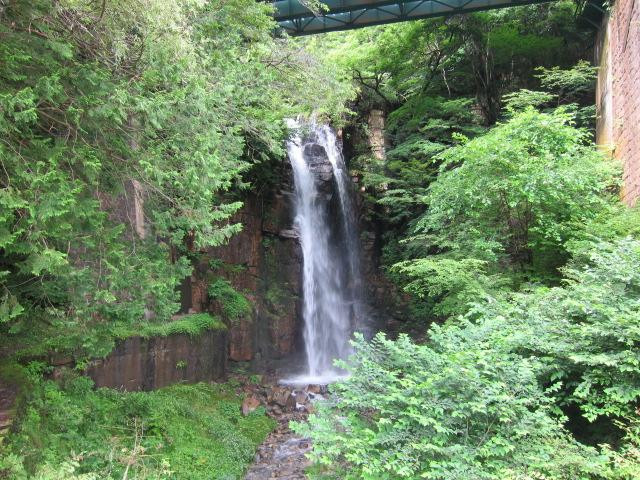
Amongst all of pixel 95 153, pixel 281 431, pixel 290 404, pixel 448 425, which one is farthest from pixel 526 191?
pixel 290 404

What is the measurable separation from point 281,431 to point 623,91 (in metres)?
9.76

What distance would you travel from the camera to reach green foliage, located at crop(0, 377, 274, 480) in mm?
5332

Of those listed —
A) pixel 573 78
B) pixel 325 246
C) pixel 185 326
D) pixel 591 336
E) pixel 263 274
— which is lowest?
pixel 591 336

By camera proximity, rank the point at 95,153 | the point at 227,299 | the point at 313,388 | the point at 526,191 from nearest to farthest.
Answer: the point at 95,153 → the point at 526,191 → the point at 313,388 → the point at 227,299

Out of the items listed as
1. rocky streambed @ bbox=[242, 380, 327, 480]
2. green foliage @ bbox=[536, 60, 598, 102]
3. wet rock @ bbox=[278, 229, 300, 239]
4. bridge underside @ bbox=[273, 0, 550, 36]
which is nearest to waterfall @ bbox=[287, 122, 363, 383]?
wet rock @ bbox=[278, 229, 300, 239]

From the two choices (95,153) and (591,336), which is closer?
(591,336)

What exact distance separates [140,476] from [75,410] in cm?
140

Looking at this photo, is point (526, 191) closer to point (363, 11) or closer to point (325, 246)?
point (363, 11)

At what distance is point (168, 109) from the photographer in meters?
4.74

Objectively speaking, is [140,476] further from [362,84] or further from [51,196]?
[362,84]

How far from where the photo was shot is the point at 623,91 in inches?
360

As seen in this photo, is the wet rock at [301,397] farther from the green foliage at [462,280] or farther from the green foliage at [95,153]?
the green foliage at [95,153]

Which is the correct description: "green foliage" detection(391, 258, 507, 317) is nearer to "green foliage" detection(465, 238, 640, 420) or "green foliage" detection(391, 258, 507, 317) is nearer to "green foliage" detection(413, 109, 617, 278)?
"green foliage" detection(413, 109, 617, 278)

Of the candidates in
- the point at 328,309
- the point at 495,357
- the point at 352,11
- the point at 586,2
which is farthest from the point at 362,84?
the point at 495,357
